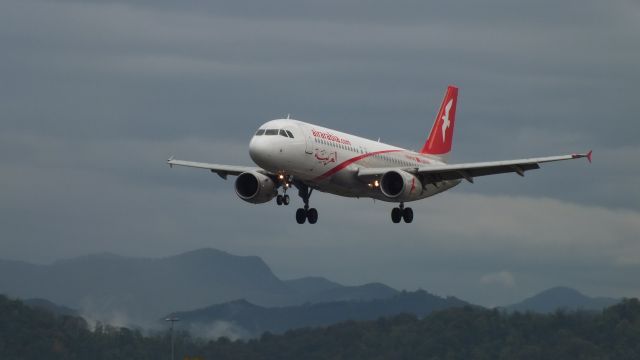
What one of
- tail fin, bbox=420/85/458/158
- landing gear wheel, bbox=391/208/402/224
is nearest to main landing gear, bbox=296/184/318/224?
landing gear wheel, bbox=391/208/402/224

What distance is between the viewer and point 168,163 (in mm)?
109250

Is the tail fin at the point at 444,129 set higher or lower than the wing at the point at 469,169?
higher

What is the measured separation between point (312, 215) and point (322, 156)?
859 cm

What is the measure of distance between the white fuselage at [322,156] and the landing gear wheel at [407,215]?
2.64m

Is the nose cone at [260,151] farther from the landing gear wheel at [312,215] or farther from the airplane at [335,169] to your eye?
the landing gear wheel at [312,215]

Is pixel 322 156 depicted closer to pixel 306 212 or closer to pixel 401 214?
pixel 306 212

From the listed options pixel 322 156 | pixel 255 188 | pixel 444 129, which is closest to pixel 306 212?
pixel 255 188

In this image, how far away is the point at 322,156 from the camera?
96438 millimetres

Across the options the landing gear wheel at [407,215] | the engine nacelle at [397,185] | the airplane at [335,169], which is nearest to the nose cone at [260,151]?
the airplane at [335,169]

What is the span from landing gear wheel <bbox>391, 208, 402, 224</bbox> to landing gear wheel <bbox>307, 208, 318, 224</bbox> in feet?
20.3

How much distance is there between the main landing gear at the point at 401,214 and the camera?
352ft

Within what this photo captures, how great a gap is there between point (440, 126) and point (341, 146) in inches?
876

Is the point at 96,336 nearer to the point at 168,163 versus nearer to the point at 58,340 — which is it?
the point at 58,340

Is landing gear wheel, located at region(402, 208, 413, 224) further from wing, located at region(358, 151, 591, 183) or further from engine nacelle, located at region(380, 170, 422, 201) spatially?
engine nacelle, located at region(380, 170, 422, 201)
